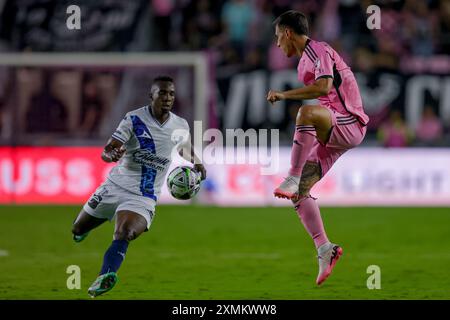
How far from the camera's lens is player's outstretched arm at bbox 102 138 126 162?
870 centimetres

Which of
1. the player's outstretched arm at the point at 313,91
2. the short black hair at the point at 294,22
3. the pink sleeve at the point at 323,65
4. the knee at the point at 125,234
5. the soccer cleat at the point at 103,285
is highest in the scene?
the short black hair at the point at 294,22

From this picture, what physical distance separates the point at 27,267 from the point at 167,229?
4.32 m

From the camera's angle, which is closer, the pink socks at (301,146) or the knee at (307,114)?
the knee at (307,114)

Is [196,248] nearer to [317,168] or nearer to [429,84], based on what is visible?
[317,168]

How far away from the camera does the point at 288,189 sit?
8.69 meters

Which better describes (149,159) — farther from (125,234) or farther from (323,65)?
(323,65)

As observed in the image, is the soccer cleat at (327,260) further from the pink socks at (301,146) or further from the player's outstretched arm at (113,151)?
the player's outstretched arm at (113,151)

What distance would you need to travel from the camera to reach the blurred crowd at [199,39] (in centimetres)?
1911

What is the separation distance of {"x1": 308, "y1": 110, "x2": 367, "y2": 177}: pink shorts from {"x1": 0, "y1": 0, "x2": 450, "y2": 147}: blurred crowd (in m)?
10.6

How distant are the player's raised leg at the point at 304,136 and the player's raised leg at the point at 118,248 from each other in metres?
1.44

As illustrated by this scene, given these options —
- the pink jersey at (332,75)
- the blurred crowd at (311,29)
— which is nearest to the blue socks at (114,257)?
the pink jersey at (332,75)

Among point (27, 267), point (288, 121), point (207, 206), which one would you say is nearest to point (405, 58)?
point (288, 121)
